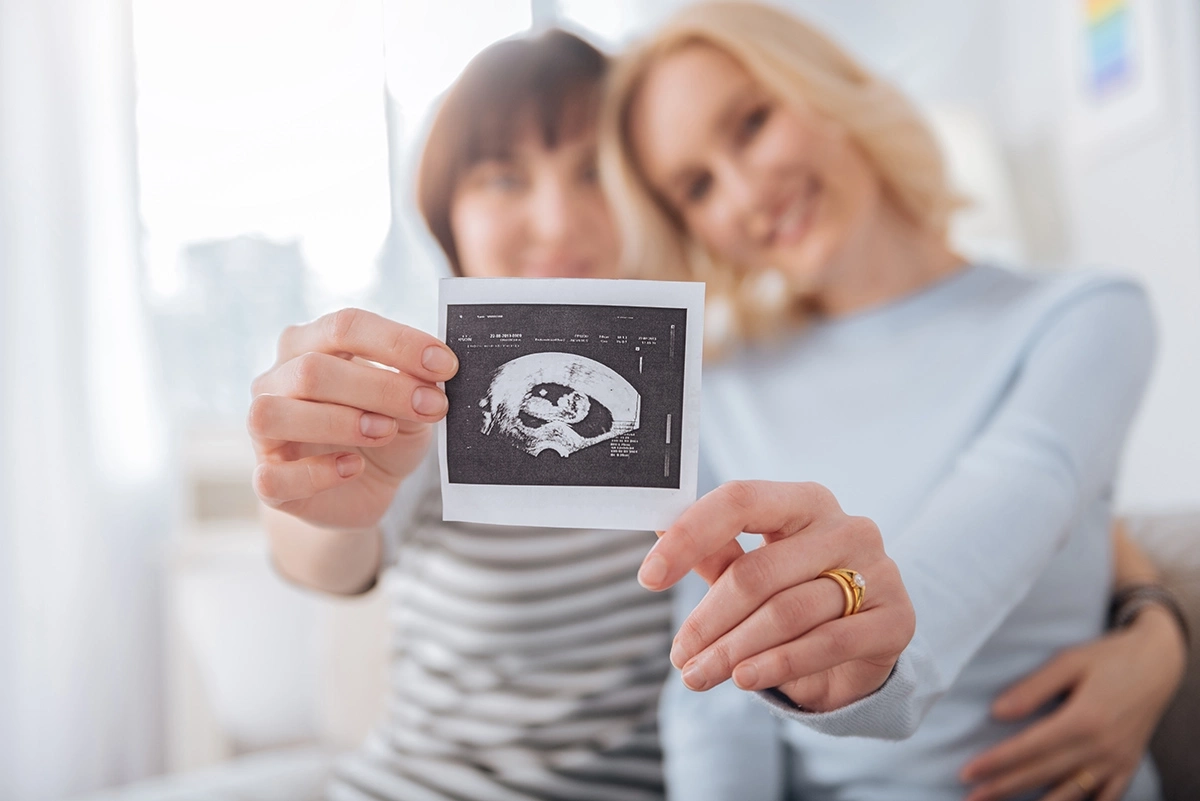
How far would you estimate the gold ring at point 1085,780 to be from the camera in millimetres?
815

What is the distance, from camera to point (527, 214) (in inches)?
Result: 40.2

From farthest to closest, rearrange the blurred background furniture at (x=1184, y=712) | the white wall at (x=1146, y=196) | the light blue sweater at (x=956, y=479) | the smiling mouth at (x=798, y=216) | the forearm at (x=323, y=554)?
the white wall at (x=1146, y=196)
the smiling mouth at (x=798, y=216)
the blurred background furniture at (x=1184, y=712)
the forearm at (x=323, y=554)
the light blue sweater at (x=956, y=479)

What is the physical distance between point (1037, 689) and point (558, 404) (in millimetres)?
578

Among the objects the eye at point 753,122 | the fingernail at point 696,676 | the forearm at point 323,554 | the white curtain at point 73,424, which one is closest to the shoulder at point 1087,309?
the eye at point 753,122

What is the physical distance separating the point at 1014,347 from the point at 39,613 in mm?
1835

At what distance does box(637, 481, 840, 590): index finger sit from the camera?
490 mm

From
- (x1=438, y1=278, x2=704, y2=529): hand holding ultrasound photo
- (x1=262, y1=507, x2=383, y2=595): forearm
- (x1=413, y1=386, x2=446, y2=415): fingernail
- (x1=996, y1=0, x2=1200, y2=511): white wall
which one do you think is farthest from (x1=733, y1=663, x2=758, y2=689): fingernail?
(x1=996, y1=0, x2=1200, y2=511): white wall

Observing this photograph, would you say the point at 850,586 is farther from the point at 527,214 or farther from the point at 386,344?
the point at 527,214

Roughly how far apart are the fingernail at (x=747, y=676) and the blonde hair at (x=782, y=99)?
712mm

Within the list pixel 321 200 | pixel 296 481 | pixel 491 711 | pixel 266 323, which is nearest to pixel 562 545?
pixel 491 711

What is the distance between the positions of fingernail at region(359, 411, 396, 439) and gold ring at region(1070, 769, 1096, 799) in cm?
72

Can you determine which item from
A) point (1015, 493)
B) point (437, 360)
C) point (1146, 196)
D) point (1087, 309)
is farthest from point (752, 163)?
point (1146, 196)

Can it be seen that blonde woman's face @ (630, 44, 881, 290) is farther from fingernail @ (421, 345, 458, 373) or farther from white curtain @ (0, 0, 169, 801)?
white curtain @ (0, 0, 169, 801)

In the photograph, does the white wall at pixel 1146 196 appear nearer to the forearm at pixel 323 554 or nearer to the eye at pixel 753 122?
the eye at pixel 753 122
